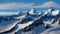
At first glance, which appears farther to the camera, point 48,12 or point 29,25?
point 48,12

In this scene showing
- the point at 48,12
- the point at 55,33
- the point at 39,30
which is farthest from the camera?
the point at 48,12

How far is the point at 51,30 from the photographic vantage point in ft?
32.4

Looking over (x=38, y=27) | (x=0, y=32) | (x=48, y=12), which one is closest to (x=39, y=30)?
(x=38, y=27)

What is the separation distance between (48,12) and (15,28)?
19.2ft

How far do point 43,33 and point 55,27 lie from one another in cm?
91

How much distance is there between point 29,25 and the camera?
31.6ft

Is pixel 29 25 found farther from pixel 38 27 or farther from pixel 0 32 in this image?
pixel 0 32

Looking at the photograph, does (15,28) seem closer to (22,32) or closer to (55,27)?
(22,32)

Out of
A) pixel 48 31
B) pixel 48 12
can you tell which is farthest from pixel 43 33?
pixel 48 12

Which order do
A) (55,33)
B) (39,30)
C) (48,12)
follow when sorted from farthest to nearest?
(48,12) → (39,30) → (55,33)

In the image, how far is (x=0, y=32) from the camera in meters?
9.83

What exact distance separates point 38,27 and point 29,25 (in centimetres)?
58

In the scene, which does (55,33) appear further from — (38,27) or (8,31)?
(8,31)

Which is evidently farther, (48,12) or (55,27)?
(48,12)
